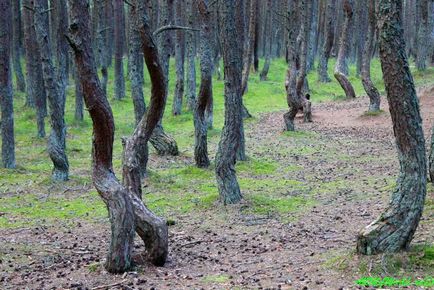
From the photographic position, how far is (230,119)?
10.3 metres

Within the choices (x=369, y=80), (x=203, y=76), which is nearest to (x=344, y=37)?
(x=369, y=80)

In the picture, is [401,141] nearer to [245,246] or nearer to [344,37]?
[245,246]

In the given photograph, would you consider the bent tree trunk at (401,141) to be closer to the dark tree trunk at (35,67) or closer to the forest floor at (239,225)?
the forest floor at (239,225)

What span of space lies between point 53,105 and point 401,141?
9504 millimetres

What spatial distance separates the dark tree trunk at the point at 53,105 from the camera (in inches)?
516

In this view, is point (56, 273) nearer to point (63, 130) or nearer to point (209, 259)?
point (209, 259)

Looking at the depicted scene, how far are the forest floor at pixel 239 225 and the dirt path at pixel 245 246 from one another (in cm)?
2

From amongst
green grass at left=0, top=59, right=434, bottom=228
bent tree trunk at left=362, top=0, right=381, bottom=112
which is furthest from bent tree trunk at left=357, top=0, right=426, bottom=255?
bent tree trunk at left=362, top=0, right=381, bottom=112

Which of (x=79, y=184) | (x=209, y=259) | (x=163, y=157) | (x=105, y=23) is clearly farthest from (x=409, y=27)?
(x=209, y=259)

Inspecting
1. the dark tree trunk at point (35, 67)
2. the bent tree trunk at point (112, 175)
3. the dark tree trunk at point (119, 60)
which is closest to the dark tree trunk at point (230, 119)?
the bent tree trunk at point (112, 175)

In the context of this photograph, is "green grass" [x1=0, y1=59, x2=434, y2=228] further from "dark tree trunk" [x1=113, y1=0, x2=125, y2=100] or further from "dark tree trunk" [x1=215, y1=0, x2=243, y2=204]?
"dark tree trunk" [x1=113, y1=0, x2=125, y2=100]

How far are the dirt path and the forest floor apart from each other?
2 cm

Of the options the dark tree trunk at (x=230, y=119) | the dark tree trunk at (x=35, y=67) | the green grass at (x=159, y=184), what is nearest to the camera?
the dark tree trunk at (x=230, y=119)

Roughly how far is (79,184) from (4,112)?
10.1 feet
